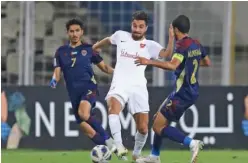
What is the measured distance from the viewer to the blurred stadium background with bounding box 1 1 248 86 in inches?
723

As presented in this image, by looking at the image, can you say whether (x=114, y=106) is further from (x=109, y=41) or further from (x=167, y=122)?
(x=109, y=41)

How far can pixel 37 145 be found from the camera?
16047 millimetres

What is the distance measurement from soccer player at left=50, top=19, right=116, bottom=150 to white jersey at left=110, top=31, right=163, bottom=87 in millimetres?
366

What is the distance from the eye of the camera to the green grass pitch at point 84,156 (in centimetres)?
1297

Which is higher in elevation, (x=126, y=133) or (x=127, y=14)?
(x=127, y=14)

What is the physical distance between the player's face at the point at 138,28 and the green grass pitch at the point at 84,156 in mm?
1664

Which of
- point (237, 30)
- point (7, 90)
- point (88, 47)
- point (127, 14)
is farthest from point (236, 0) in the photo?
point (88, 47)

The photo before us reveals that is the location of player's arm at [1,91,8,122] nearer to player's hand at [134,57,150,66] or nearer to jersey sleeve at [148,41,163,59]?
jersey sleeve at [148,41,163,59]

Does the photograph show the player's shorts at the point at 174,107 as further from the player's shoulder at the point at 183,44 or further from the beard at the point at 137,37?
the beard at the point at 137,37

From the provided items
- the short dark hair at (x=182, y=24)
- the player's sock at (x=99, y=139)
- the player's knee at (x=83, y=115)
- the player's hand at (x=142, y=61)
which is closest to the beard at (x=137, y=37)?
the short dark hair at (x=182, y=24)

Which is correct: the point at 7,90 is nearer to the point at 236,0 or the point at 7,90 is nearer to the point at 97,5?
the point at 97,5

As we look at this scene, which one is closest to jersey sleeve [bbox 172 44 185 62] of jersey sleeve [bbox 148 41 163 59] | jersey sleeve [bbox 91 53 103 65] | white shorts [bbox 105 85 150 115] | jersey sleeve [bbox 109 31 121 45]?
jersey sleeve [bbox 148 41 163 59]

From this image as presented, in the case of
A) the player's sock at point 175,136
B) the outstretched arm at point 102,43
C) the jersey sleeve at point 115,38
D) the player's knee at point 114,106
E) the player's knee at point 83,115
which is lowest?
the player's sock at point 175,136

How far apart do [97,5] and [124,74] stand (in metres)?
6.81
